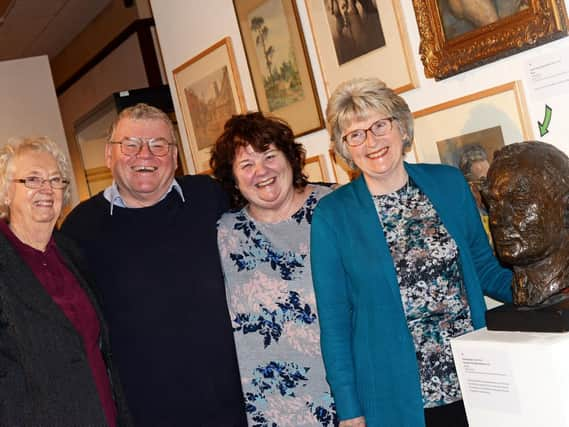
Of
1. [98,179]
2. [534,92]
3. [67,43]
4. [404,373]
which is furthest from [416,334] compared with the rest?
[67,43]

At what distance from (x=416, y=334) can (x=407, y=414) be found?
9.6 inches

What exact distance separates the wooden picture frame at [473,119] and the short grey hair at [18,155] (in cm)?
135

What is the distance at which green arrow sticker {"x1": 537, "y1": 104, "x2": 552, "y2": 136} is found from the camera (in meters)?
2.25

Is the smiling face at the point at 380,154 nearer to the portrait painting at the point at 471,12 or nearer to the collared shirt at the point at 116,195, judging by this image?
the portrait painting at the point at 471,12

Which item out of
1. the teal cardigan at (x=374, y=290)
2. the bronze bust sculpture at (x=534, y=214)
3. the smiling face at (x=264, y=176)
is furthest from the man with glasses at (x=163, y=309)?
the bronze bust sculpture at (x=534, y=214)

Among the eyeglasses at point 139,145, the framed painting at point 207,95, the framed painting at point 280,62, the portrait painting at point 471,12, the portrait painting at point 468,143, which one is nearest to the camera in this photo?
the portrait painting at point 471,12

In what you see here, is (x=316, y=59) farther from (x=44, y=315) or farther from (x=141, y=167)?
(x=44, y=315)

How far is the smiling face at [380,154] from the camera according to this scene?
7.50ft

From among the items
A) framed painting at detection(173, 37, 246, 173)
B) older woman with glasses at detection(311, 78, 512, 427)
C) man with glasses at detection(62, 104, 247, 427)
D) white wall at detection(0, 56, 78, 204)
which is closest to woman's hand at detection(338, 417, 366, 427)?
older woman with glasses at detection(311, 78, 512, 427)

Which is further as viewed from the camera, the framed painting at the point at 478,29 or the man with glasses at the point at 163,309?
the man with glasses at the point at 163,309

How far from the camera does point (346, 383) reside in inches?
92.5

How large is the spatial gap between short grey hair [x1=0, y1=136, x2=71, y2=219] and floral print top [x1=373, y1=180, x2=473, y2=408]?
4.29 ft

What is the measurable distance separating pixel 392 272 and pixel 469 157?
1.83 ft

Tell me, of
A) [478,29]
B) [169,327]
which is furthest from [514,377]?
[169,327]
